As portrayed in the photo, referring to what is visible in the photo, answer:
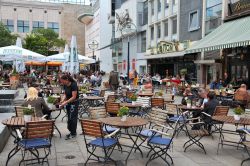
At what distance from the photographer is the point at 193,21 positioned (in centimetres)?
2555

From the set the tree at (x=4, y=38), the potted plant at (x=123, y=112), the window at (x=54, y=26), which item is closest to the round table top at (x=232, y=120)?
the potted plant at (x=123, y=112)

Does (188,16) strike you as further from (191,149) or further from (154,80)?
(191,149)

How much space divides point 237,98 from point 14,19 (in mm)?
70218

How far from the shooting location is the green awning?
15.4 meters

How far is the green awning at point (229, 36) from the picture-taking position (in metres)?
15.4

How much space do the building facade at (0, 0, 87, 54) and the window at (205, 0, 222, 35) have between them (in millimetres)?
59415

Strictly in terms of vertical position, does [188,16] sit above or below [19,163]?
above

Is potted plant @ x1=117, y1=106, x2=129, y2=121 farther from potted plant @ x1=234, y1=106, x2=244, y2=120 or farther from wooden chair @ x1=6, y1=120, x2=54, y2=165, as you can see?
potted plant @ x1=234, y1=106, x2=244, y2=120

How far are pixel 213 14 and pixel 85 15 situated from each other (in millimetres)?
60470

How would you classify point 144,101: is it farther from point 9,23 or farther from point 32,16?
point 32,16

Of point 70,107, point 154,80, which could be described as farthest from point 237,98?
point 154,80

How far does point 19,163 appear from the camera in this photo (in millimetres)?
5871

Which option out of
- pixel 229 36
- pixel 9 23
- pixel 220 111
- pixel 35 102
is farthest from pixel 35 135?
pixel 9 23

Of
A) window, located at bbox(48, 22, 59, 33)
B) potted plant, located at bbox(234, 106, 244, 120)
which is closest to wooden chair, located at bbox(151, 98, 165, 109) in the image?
potted plant, located at bbox(234, 106, 244, 120)
